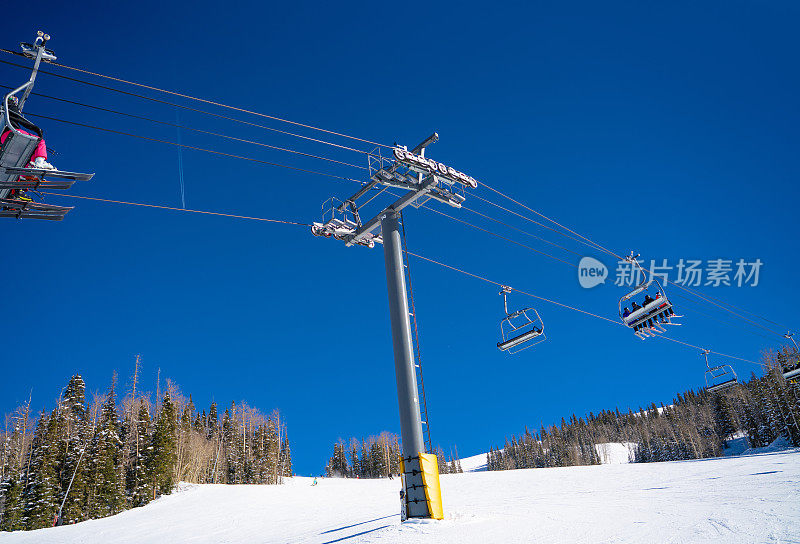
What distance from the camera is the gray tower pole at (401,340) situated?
13398 mm

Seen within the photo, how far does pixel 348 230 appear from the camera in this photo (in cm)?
1731

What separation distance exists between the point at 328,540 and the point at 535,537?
6.63m

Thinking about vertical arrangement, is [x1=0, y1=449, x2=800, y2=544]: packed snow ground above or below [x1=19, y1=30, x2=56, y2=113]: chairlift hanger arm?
below

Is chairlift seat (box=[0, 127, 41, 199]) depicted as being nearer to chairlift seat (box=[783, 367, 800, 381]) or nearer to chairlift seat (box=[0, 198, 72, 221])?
chairlift seat (box=[0, 198, 72, 221])

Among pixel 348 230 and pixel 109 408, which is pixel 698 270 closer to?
pixel 348 230

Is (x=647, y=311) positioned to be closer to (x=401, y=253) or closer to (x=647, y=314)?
(x=647, y=314)

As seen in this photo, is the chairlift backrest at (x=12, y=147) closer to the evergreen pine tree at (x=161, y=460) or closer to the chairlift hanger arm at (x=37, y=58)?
the chairlift hanger arm at (x=37, y=58)

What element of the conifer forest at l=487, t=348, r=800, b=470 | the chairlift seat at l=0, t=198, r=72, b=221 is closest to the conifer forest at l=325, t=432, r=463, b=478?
the conifer forest at l=487, t=348, r=800, b=470

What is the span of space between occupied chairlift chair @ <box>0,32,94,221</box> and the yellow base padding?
1029cm

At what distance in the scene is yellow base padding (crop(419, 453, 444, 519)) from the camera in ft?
41.8

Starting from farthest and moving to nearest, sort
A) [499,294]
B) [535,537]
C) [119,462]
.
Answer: [119,462]
[499,294]
[535,537]

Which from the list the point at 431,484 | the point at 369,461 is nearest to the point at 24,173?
the point at 431,484

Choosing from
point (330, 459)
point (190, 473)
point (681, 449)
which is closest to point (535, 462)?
point (681, 449)

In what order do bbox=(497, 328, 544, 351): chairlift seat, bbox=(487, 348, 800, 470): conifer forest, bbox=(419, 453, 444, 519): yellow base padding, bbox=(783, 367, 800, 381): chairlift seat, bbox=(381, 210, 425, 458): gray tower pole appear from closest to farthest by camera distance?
1. bbox=(419, 453, 444, 519): yellow base padding
2. bbox=(381, 210, 425, 458): gray tower pole
3. bbox=(497, 328, 544, 351): chairlift seat
4. bbox=(783, 367, 800, 381): chairlift seat
5. bbox=(487, 348, 800, 470): conifer forest
